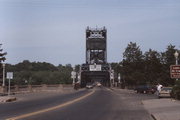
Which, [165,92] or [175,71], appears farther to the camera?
[165,92]

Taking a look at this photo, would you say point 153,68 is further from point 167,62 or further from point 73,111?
point 73,111

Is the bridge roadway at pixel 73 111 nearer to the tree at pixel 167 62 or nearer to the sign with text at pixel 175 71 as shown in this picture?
the sign with text at pixel 175 71

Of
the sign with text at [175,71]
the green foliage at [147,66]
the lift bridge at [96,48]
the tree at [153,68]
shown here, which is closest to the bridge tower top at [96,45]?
the lift bridge at [96,48]

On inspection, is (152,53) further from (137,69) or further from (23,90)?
(23,90)

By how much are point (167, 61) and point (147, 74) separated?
13029 millimetres

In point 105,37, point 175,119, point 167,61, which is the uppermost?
point 105,37

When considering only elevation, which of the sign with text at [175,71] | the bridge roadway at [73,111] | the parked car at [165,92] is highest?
the sign with text at [175,71]

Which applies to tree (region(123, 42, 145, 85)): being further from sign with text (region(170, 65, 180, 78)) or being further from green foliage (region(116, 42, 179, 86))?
sign with text (region(170, 65, 180, 78))

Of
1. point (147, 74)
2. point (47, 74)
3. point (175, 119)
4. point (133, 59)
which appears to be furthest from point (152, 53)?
point (47, 74)

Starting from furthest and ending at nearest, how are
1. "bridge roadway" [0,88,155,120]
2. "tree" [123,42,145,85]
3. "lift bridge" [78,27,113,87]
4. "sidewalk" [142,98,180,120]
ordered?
1. "lift bridge" [78,27,113,87]
2. "tree" [123,42,145,85]
3. "bridge roadway" [0,88,155,120]
4. "sidewalk" [142,98,180,120]

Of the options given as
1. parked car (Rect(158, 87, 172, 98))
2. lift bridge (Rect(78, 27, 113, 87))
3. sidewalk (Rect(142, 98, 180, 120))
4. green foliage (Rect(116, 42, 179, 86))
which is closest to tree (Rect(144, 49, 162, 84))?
green foliage (Rect(116, 42, 179, 86))

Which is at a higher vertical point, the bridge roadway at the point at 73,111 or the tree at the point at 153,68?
the tree at the point at 153,68

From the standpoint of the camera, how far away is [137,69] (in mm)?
97938

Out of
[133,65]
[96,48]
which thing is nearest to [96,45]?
[96,48]
